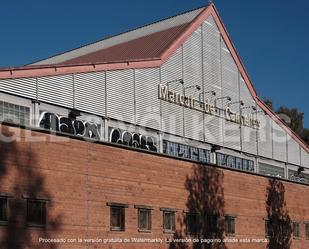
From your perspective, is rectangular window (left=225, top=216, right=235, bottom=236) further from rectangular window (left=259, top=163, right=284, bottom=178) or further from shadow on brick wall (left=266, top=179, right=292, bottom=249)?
rectangular window (left=259, top=163, right=284, bottom=178)

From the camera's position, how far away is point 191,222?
3238cm

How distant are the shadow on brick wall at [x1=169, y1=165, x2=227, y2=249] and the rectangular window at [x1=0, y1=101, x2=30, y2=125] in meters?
8.43

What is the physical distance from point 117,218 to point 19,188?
19.3 ft

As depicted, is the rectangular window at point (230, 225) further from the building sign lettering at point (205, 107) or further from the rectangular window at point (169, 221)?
the building sign lettering at point (205, 107)

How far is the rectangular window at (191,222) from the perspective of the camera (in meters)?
32.0

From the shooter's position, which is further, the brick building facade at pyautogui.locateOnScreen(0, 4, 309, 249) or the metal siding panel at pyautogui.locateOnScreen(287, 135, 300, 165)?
the metal siding panel at pyautogui.locateOnScreen(287, 135, 300, 165)

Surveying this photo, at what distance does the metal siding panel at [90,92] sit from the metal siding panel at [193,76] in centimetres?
746

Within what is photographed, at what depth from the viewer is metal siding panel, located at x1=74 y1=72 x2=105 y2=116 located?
112 feet

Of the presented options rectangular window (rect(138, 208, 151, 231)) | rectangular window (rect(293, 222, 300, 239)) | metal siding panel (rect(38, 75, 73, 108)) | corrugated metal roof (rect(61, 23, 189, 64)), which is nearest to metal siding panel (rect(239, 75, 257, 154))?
rectangular window (rect(293, 222, 300, 239))

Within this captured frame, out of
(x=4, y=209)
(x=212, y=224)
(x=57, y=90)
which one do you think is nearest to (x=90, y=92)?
(x=57, y=90)

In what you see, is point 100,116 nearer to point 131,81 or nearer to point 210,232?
point 131,81

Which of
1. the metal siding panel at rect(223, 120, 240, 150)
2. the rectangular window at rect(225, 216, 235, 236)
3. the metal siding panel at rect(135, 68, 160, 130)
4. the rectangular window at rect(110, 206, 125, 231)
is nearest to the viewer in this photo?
the rectangular window at rect(110, 206, 125, 231)

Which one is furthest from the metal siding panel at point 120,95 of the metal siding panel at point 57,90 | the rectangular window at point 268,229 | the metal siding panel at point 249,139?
the metal siding panel at point 249,139

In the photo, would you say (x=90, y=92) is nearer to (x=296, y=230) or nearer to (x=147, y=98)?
(x=147, y=98)
